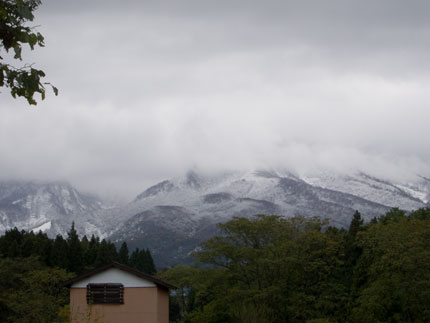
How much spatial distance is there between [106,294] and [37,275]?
1165 cm

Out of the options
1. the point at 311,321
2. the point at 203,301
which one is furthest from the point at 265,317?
the point at 203,301

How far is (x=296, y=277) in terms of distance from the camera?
51.9m

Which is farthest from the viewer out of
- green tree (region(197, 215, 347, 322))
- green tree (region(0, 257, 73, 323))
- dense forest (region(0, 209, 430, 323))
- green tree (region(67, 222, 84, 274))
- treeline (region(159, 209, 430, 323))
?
green tree (region(67, 222, 84, 274))

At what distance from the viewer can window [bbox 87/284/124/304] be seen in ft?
128

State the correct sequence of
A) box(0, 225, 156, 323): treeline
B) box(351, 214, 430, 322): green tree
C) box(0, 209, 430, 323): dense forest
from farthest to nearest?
box(0, 209, 430, 323): dense forest < box(351, 214, 430, 322): green tree < box(0, 225, 156, 323): treeline

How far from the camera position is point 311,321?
46.3 metres

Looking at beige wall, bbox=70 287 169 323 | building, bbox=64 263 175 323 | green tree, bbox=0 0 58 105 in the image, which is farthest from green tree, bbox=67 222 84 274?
green tree, bbox=0 0 58 105

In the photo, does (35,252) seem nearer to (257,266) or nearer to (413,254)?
(257,266)

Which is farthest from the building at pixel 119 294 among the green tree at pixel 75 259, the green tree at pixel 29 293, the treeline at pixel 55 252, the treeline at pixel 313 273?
the green tree at pixel 75 259

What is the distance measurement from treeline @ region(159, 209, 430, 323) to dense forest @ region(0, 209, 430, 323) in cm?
7

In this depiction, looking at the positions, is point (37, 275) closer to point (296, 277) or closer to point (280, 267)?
point (280, 267)

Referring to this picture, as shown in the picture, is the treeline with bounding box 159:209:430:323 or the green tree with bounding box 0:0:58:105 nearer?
the green tree with bounding box 0:0:58:105

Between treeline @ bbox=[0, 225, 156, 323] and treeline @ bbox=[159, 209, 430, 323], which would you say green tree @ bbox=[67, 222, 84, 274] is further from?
treeline @ bbox=[159, 209, 430, 323]

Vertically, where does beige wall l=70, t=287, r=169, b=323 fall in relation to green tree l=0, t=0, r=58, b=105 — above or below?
below
